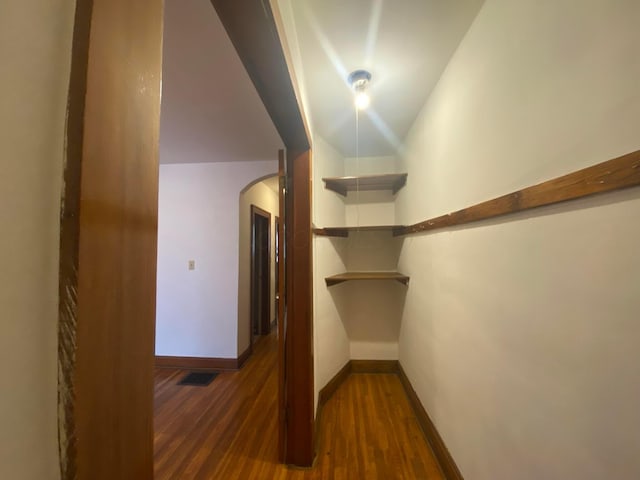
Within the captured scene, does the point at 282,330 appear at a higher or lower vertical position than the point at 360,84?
lower

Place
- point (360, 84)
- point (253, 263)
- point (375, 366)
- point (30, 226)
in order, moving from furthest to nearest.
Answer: point (253, 263), point (375, 366), point (360, 84), point (30, 226)

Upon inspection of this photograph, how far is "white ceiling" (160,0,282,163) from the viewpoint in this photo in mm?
1291

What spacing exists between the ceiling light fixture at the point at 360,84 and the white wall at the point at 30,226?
5.46 feet

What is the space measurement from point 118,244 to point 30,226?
0.24 feet

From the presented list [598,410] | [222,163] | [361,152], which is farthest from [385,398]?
[222,163]

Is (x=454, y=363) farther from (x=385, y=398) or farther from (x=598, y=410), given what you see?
(x=385, y=398)

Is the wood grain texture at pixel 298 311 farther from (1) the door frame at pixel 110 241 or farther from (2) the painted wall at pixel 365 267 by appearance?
(1) the door frame at pixel 110 241

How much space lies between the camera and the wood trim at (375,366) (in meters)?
2.83

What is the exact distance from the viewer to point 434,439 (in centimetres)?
172

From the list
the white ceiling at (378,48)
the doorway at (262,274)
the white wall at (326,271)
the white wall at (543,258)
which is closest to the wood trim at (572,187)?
the white wall at (543,258)

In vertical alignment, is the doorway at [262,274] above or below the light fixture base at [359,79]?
below

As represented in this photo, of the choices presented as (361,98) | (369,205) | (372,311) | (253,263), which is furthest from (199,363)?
(361,98)

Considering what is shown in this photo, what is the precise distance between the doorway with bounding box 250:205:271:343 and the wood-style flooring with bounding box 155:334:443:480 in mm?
1538

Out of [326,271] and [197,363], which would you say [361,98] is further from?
[197,363]
